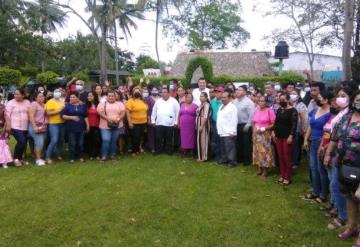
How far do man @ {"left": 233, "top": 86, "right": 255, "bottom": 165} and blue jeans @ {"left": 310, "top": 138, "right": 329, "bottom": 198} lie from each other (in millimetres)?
2568

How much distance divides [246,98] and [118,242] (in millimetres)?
4961

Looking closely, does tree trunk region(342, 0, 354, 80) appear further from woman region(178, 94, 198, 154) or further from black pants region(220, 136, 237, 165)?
woman region(178, 94, 198, 154)

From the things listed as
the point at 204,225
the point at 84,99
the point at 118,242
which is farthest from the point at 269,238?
the point at 84,99

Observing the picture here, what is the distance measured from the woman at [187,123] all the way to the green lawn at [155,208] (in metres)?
1.06

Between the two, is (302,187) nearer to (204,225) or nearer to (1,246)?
(204,225)

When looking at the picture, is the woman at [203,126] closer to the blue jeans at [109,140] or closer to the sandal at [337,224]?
the blue jeans at [109,140]

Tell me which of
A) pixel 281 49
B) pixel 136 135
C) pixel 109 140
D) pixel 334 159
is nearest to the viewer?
pixel 334 159

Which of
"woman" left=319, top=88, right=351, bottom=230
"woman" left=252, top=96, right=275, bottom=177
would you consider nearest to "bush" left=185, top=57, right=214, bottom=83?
"woman" left=252, top=96, right=275, bottom=177

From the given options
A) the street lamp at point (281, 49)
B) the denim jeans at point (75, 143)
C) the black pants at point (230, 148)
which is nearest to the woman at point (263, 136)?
the black pants at point (230, 148)

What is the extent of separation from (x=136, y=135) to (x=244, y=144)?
2.73 m

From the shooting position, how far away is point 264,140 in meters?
7.79

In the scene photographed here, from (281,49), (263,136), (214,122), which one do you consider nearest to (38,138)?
(214,122)

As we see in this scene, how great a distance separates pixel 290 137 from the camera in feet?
23.1

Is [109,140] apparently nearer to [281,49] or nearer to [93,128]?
[93,128]
